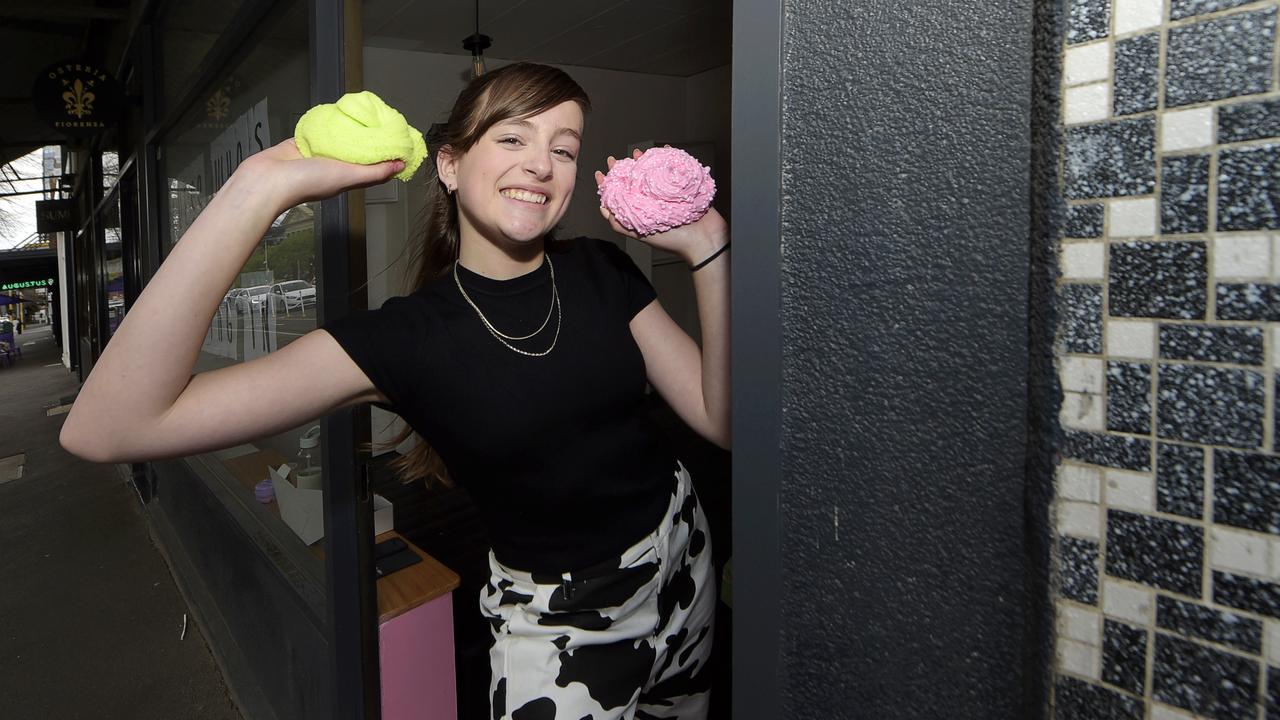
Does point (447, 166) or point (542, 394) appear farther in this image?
point (447, 166)

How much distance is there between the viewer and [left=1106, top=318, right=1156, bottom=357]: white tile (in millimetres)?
476

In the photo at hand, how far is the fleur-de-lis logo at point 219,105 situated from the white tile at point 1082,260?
3.06 metres

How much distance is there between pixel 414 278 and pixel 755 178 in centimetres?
98

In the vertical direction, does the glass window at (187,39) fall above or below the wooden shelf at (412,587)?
above

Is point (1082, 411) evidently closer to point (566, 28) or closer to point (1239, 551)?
point (1239, 551)

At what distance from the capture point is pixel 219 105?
290 centimetres

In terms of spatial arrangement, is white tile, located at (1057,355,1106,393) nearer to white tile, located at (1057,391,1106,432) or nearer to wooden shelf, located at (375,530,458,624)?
white tile, located at (1057,391,1106,432)

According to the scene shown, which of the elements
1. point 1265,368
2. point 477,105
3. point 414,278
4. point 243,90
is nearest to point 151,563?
point 243,90

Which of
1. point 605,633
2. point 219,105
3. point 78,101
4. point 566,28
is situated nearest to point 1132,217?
point 605,633

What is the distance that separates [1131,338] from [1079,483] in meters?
0.11

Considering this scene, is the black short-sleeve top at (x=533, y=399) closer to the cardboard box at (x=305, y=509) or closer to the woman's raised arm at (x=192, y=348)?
the woman's raised arm at (x=192, y=348)

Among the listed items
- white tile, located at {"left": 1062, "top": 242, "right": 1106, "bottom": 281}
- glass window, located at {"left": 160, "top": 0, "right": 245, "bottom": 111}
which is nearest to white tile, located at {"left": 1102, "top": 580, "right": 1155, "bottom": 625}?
white tile, located at {"left": 1062, "top": 242, "right": 1106, "bottom": 281}

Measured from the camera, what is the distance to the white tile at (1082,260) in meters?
0.49

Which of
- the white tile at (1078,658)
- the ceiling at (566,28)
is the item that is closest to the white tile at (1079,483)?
the white tile at (1078,658)
